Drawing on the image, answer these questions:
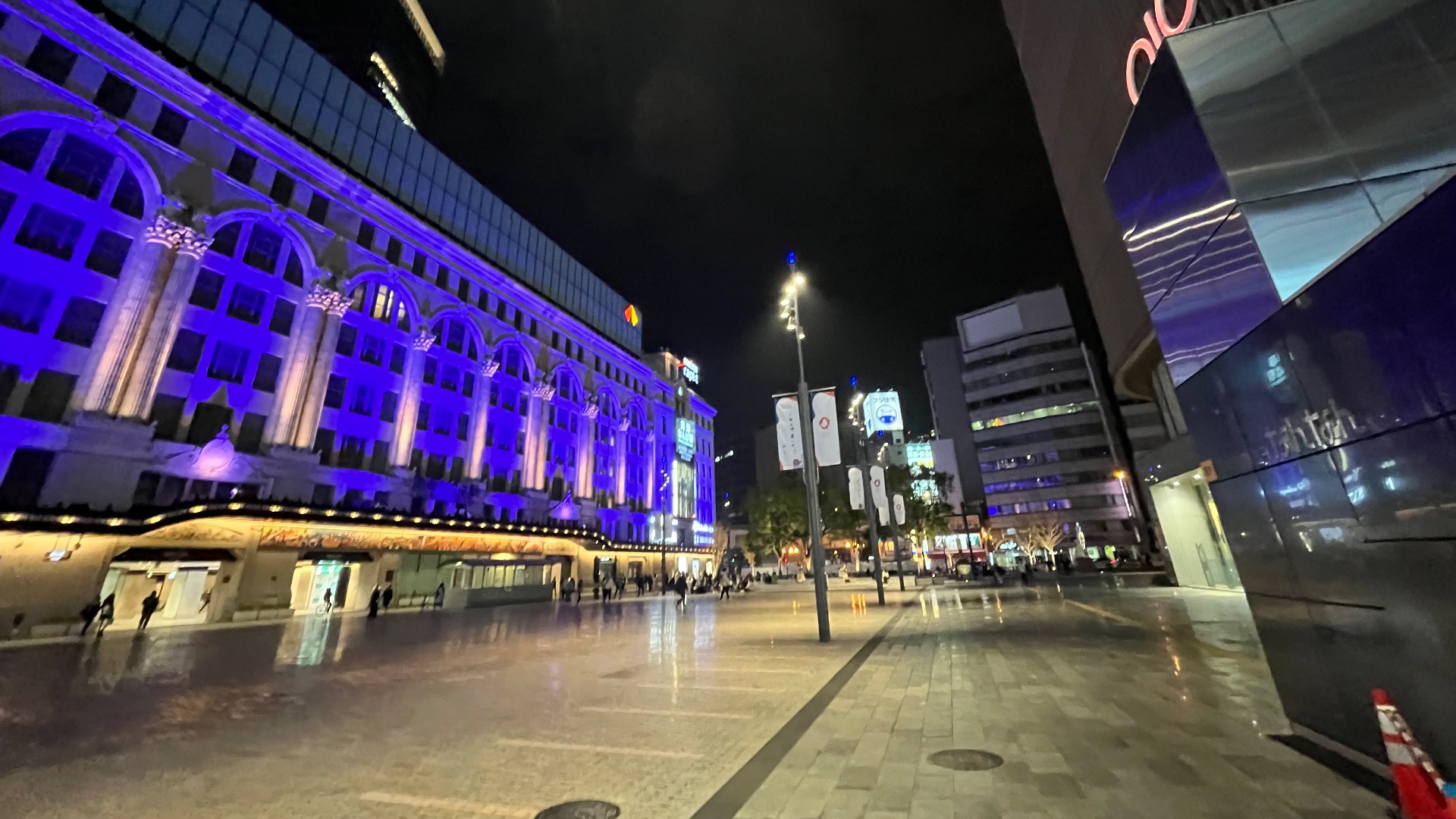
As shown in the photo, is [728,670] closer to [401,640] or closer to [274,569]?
[401,640]

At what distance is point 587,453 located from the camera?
58500mm

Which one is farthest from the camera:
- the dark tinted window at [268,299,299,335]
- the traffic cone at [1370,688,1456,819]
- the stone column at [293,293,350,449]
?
the stone column at [293,293,350,449]

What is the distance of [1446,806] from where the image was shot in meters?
3.37

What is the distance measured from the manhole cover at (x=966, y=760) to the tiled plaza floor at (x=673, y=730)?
0.46 ft

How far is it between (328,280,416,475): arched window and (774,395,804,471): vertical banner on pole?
3239cm

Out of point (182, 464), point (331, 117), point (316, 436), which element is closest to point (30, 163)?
point (182, 464)

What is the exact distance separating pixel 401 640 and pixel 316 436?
23.6m

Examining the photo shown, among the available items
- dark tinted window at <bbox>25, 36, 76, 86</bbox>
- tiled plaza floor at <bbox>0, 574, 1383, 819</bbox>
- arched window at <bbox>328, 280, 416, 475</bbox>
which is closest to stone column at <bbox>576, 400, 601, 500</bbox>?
arched window at <bbox>328, 280, 416, 475</bbox>

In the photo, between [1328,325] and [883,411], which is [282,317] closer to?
[1328,325]

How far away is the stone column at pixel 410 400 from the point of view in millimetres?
38562

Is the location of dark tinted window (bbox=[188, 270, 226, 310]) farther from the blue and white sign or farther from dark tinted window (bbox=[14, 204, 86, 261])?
the blue and white sign

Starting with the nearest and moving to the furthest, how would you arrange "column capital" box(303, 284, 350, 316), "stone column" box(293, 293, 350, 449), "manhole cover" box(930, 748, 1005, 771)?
"manhole cover" box(930, 748, 1005, 771), "stone column" box(293, 293, 350, 449), "column capital" box(303, 284, 350, 316)

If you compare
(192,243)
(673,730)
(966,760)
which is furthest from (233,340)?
(966,760)

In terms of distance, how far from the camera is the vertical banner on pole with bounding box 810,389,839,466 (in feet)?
54.2
